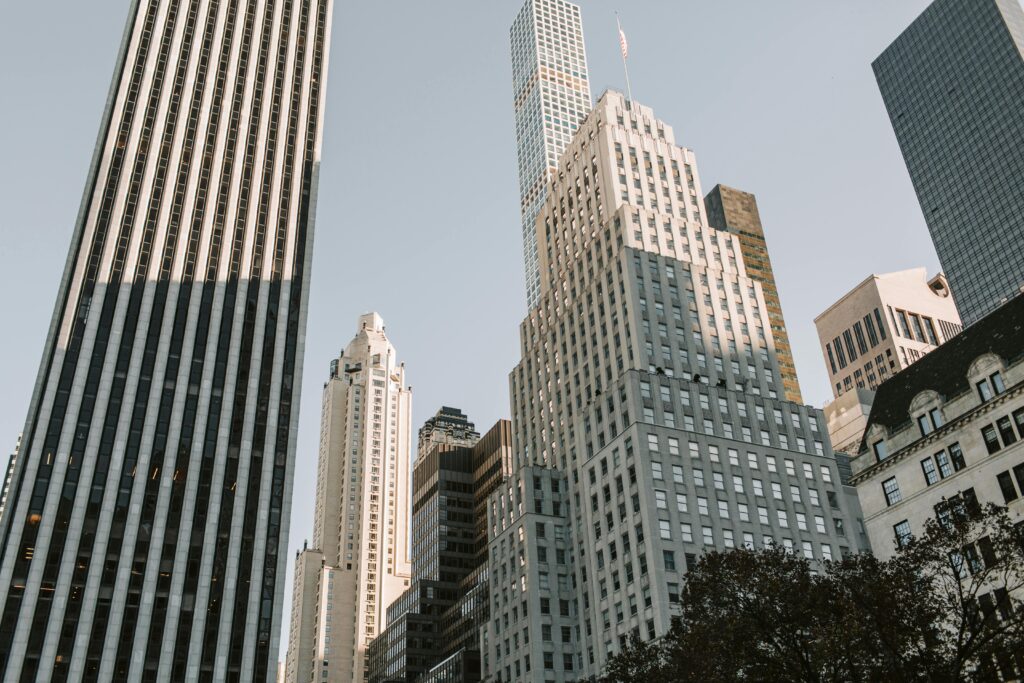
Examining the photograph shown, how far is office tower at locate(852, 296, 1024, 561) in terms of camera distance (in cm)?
6234

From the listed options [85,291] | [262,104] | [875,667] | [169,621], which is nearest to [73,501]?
[169,621]

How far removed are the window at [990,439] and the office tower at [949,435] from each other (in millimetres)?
67

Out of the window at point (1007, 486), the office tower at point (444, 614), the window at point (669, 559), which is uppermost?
the office tower at point (444, 614)

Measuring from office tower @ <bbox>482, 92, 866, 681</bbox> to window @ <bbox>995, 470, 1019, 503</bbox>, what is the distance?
1794 inches

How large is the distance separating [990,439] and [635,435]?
54289 mm

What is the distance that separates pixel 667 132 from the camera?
161625 mm

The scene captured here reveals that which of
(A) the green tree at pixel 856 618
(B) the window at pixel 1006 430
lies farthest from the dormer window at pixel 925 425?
(A) the green tree at pixel 856 618

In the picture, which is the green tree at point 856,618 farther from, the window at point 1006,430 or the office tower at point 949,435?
the office tower at point 949,435

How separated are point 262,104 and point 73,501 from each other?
219 feet

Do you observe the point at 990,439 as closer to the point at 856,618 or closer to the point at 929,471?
the point at 929,471

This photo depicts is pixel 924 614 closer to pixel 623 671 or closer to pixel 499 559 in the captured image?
pixel 623 671

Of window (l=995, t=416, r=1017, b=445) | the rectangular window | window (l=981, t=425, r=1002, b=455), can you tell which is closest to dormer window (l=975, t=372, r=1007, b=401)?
window (l=995, t=416, r=1017, b=445)

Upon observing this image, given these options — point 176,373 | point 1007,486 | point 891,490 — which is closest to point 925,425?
point 891,490

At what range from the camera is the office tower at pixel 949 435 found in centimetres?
6234
